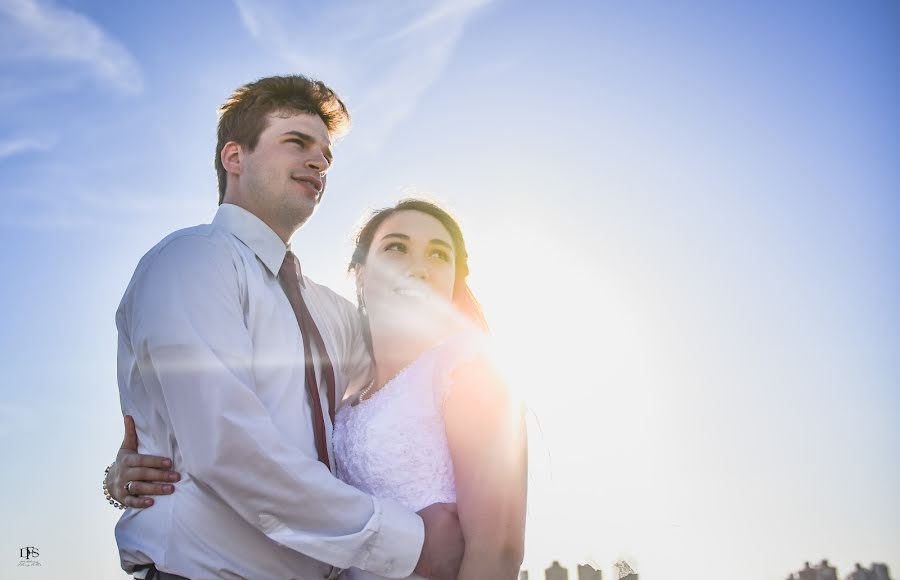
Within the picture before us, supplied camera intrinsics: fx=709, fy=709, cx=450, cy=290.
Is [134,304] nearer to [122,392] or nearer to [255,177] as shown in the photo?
[122,392]

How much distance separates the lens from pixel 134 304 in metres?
2.87

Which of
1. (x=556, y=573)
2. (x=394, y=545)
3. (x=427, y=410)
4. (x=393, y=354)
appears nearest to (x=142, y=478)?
(x=394, y=545)

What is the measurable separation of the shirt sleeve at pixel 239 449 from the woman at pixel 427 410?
0.28 meters

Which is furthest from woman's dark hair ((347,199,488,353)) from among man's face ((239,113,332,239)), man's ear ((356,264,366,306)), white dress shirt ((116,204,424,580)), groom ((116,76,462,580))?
white dress shirt ((116,204,424,580))

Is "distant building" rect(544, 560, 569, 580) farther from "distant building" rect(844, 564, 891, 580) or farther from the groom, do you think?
the groom

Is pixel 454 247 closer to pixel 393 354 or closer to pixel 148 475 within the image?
pixel 393 354

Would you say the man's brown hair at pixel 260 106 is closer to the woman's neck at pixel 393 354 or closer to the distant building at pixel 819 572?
the woman's neck at pixel 393 354

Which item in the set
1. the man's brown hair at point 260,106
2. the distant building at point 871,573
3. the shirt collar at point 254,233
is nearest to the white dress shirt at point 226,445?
the shirt collar at point 254,233

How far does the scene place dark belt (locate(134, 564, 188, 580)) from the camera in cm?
260

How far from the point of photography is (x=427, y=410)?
342 centimetres

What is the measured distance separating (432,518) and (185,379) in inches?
45.8

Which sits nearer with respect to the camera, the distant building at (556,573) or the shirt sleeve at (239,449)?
the shirt sleeve at (239,449)

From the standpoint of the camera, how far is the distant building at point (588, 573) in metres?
19.3

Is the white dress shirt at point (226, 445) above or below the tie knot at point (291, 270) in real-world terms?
below
